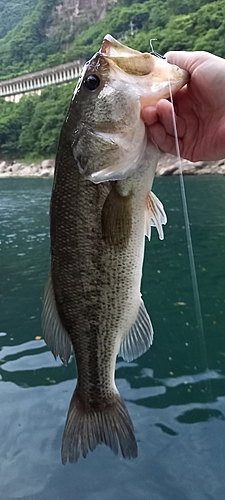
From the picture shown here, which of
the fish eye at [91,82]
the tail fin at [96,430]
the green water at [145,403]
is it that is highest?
the fish eye at [91,82]

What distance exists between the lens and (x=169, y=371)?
580cm

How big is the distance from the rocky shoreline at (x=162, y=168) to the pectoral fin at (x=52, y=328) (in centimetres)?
2488

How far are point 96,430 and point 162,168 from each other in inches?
1399

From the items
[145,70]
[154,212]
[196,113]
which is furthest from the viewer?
[196,113]

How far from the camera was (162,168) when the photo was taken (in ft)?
120

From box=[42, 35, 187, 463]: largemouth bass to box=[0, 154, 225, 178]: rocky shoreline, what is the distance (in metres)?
24.8

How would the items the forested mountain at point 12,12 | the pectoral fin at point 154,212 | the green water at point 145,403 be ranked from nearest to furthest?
the pectoral fin at point 154,212 < the green water at point 145,403 < the forested mountain at point 12,12

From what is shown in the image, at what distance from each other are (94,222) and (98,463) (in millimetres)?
3061

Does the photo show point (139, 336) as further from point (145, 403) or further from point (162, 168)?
point (162, 168)

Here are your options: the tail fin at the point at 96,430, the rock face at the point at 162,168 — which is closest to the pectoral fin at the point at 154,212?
the tail fin at the point at 96,430

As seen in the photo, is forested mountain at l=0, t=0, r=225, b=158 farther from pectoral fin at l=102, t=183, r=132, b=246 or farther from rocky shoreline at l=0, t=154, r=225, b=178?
pectoral fin at l=102, t=183, r=132, b=246

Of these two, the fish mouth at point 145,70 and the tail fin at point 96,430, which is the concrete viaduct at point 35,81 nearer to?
the fish mouth at point 145,70

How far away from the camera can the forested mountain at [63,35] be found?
51.1 meters

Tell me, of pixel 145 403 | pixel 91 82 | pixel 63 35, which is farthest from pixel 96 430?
pixel 63 35
